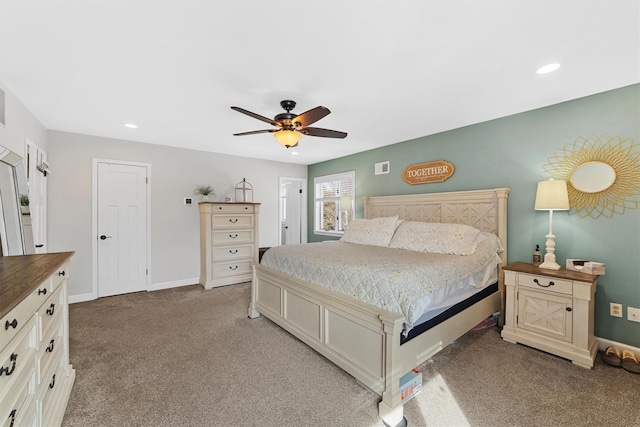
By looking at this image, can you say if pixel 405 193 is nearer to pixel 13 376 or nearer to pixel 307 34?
pixel 307 34

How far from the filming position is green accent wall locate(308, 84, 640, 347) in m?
2.37

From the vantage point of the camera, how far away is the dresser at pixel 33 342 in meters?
0.99

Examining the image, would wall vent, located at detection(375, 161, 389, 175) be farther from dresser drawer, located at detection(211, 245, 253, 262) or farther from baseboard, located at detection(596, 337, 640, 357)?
baseboard, located at detection(596, 337, 640, 357)

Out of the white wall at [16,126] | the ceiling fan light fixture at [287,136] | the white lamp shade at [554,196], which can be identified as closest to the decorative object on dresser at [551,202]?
the white lamp shade at [554,196]

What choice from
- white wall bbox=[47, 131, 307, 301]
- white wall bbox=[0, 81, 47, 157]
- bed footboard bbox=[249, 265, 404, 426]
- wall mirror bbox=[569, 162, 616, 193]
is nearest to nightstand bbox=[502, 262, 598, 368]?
wall mirror bbox=[569, 162, 616, 193]

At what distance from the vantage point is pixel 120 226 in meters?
4.11

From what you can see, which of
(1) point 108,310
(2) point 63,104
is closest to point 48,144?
(2) point 63,104

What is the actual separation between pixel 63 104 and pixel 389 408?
3945 millimetres

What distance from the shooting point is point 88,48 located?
1.83 metres

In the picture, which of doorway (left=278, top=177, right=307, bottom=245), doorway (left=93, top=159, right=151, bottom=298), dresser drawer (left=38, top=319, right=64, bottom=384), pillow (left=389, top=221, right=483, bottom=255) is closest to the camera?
dresser drawer (left=38, top=319, right=64, bottom=384)

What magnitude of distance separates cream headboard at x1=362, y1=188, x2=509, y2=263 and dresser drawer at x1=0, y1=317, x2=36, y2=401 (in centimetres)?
374

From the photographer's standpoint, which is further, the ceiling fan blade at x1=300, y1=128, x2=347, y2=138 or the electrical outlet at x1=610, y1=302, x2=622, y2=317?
the ceiling fan blade at x1=300, y1=128, x2=347, y2=138

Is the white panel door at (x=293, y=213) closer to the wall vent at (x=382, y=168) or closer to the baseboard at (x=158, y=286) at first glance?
the wall vent at (x=382, y=168)

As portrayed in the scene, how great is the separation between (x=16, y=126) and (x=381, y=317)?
3.65m
